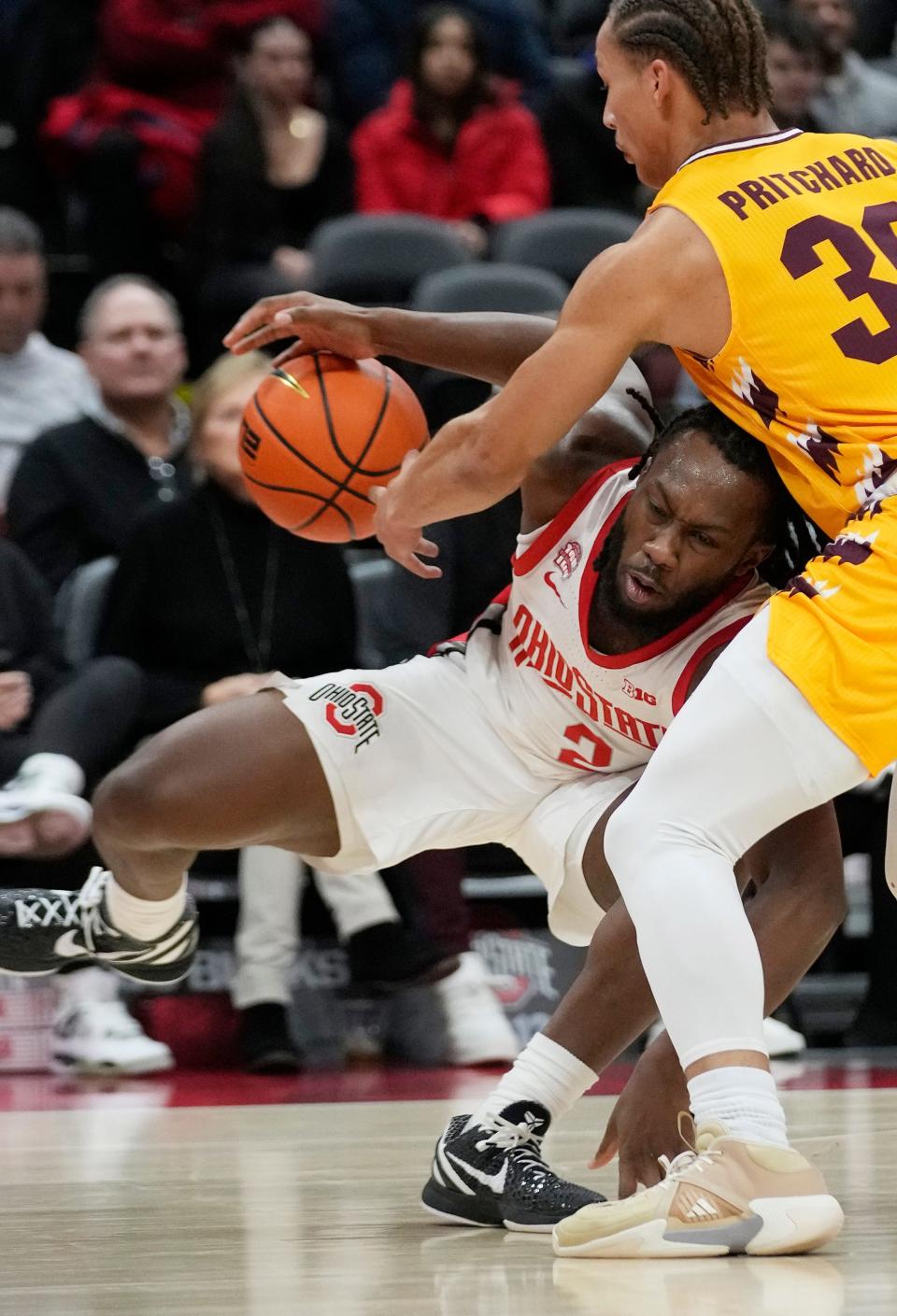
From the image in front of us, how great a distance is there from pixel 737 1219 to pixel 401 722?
1209 millimetres

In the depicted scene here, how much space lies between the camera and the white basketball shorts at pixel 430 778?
3.53 meters

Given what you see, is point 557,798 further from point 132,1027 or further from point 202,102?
point 202,102

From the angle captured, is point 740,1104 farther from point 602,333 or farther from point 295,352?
point 295,352

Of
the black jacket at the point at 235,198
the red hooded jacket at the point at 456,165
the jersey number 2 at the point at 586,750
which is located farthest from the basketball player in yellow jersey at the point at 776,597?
the red hooded jacket at the point at 456,165

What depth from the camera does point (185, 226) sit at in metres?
8.40

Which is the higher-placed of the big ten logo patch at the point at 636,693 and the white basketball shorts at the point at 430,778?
the big ten logo patch at the point at 636,693

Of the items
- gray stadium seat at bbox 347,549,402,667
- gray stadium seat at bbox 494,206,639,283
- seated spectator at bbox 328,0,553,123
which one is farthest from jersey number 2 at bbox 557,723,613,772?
seated spectator at bbox 328,0,553,123

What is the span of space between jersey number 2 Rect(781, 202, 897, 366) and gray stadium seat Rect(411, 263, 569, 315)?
3934 mm

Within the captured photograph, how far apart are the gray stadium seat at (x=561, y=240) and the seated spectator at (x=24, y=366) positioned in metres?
1.84

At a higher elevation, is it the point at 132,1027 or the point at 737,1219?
the point at 737,1219

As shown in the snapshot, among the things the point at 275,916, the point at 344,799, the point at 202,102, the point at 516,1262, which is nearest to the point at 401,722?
the point at 344,799

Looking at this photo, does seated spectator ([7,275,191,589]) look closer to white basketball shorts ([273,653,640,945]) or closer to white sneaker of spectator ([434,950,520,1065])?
white sneaker of spectator ([434,950,520,1065])

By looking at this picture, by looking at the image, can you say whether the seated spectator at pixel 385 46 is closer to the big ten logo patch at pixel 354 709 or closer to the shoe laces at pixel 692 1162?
the big ten logo patch at pixel 354 709

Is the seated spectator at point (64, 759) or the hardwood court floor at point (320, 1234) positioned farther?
the seated spectator at point (64, 759)
